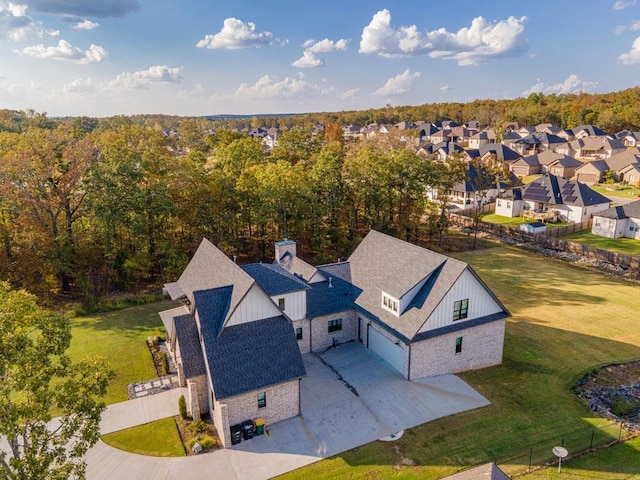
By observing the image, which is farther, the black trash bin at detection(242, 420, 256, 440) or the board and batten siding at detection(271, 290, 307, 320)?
the board and batten siding at detection(271, 290, 307, 320)

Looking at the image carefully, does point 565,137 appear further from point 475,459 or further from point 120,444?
point 120,444

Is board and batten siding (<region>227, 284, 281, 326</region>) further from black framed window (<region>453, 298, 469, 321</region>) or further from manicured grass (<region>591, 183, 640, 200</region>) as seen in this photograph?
manicured grass (<region>591, 183, 640, 200</region>)

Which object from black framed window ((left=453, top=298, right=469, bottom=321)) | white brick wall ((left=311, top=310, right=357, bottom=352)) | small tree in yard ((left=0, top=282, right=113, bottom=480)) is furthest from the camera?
white brick wall ((left=311, top=310, right=357, bottom=352))

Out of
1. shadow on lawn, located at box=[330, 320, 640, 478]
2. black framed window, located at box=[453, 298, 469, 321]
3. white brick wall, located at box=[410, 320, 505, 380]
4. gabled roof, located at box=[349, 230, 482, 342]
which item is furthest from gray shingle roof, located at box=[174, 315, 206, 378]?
black framed window, located at box=[453, 298, 469, 321]

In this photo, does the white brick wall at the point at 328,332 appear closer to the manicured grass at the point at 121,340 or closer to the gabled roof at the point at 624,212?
the manicured grass at the point at 121,340

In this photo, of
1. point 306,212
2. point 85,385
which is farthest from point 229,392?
point 306,212
